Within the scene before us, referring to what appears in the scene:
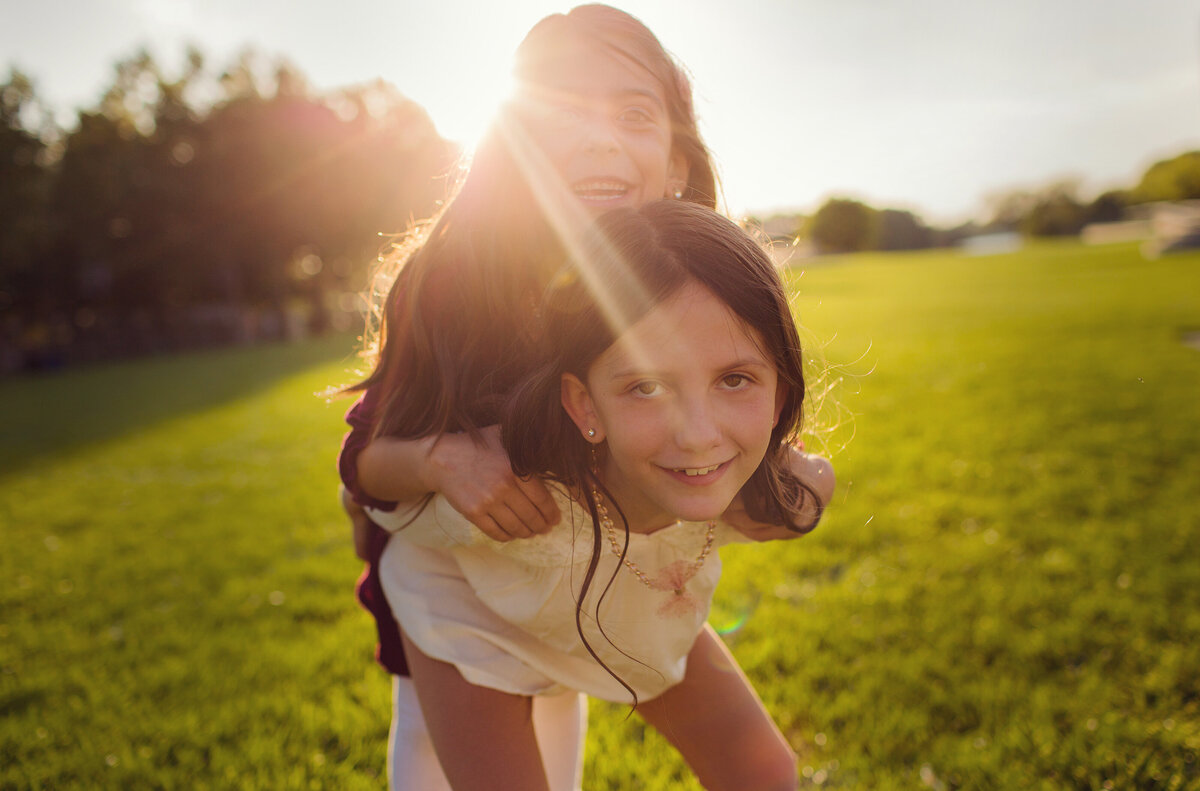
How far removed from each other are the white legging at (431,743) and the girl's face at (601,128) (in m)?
1.33

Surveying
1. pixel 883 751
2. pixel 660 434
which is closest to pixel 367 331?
pixel 660 434

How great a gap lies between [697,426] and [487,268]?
760 mm

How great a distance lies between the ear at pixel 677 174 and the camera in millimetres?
2064

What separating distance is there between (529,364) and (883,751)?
2143 mm

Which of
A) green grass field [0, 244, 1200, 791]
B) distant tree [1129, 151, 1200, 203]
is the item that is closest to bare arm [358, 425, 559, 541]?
green grass field [0, 244, 1200, 791]

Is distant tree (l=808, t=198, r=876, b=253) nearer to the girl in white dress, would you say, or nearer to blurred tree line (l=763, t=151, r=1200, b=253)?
blurred tree line (l=763, t=151, r=1200, b=253)

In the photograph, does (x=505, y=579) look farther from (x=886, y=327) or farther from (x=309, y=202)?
(x=309, y=202)

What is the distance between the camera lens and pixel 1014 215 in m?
110

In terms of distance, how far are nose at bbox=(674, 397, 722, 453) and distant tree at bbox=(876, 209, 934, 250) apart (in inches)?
4153

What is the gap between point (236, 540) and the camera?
578cm

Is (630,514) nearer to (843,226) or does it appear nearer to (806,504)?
(806,504)

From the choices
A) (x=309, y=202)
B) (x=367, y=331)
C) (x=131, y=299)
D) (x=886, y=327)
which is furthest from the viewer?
(x=131, y=299)

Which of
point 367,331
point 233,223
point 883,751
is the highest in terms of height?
point 367,331

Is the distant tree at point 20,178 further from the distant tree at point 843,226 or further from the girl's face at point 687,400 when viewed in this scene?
the distant tree at point 843,226
